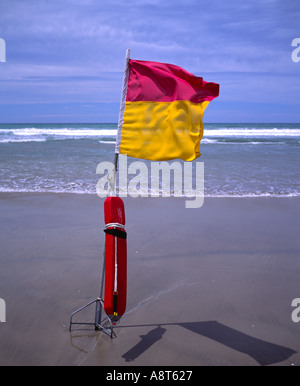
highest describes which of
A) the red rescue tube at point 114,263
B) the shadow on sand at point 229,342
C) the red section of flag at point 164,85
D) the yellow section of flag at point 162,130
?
the red section of flag at point 164,85

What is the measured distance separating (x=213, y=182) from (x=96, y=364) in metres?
8.49

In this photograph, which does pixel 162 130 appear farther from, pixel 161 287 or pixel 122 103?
pixel 161 287

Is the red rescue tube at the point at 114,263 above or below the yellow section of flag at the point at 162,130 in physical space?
below

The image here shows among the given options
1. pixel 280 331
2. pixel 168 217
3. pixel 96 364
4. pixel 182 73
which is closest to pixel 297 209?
pixel 168 217

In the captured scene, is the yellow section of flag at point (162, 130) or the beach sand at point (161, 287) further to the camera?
the yellow section of flag at point (162, 130)

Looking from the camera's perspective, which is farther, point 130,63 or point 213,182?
point 213,182

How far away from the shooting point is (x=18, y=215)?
23.4 feet

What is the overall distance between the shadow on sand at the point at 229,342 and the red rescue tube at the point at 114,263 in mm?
341

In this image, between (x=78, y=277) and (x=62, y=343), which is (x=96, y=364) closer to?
(x=62, y=343)

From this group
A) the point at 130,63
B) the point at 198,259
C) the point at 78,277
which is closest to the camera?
the point at 130,63

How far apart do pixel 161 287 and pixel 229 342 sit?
3.94ft

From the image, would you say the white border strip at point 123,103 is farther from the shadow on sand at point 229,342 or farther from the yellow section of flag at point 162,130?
the shadow on sand at point 229,342

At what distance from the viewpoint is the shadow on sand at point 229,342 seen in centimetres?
319

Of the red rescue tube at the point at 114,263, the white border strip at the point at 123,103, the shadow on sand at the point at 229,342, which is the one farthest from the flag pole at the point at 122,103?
the shadow on sand at the point at 229,342
